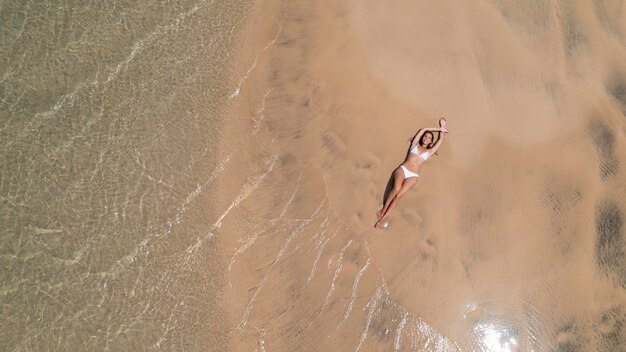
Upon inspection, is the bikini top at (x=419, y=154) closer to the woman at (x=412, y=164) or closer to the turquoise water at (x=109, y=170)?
the woman at (x=412, y=164)

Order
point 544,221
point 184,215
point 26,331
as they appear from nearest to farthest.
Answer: point 26,331, point 184,215, point 544,221

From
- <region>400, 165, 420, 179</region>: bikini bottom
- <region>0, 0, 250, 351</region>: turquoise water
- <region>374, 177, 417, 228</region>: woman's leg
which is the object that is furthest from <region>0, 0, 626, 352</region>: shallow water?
<region>400, 165, 420, 179</region>: bikini bottom

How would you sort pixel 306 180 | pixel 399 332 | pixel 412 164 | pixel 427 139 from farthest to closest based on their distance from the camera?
pixel 427 139, pixel 412 164, pixel 306 180, pixel 399 332

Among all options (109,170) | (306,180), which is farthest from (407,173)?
(109,170)

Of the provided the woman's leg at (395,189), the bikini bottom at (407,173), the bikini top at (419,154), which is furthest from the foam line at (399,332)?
the bikini top at (419,154)

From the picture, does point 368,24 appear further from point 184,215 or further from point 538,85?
point 184,215

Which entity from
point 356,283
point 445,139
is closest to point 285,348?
point 356,283

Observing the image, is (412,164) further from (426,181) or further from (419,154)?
(426,181)
